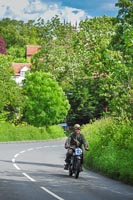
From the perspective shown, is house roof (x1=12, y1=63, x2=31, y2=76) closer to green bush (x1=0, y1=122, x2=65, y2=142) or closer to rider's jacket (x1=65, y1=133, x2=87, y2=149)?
green bush (x1=0, y1=122, x2=65, y2=142)

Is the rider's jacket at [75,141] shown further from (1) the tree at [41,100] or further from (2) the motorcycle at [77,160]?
(1) the tree at [41,100]

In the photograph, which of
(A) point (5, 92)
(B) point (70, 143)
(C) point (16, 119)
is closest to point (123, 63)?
(B) point (70, 143)

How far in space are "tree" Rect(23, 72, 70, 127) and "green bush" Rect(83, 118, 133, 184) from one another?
1738 inches

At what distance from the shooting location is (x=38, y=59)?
89.7 m

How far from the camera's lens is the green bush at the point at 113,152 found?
1962 centimetres

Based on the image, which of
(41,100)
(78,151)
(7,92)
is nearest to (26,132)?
(7,92)

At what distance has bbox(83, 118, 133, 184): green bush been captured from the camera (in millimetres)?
19625

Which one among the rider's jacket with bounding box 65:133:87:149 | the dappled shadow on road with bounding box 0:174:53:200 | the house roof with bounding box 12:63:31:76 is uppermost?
the house roof with bounding box 12:63:31:76

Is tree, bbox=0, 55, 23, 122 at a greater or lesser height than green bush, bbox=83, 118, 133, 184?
greater

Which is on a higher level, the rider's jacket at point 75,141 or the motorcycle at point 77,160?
the rider's jacket at point 75,141

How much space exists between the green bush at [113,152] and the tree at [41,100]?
44154 mm

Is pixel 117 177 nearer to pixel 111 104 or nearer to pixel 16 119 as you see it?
pixel 111 104

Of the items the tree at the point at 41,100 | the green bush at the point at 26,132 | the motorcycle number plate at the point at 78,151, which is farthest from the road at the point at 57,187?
the tree at the point at 41,100

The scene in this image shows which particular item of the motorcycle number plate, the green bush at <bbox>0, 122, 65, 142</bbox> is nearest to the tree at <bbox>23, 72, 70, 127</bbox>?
the green bush at <bbox>0, 122, 65, 142</bbox>
